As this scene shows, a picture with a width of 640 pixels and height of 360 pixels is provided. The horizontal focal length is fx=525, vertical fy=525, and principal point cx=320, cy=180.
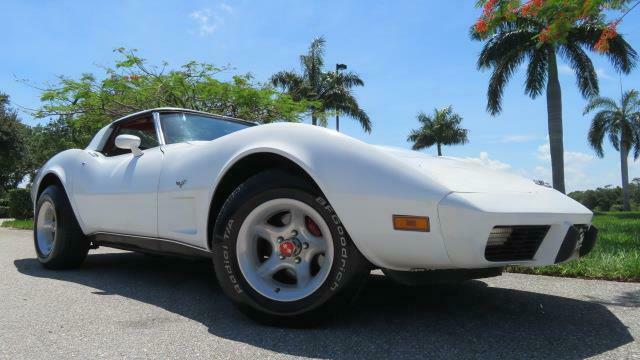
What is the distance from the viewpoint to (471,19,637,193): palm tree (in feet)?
70.4

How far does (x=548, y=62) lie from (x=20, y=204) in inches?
865

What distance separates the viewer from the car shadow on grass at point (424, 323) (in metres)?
2.23

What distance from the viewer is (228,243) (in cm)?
273

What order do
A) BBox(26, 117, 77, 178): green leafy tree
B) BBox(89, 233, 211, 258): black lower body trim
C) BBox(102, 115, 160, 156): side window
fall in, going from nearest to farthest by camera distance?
BBox(89, 233, 211, 258): black lower body trim, BBox(102, 115, 160, 156): side window, BBox(26, 117, 77, 178): green leafy tree

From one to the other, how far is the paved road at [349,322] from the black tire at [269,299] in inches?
3.4

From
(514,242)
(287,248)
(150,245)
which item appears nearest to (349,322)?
(287,248)

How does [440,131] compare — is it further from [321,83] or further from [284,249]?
[284,249]

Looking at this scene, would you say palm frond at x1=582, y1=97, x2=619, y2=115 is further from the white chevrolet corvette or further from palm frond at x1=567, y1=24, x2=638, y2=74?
the white chevrolet corvette

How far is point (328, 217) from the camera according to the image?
8.11 feet

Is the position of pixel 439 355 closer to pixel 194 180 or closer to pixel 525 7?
pixel 194 180

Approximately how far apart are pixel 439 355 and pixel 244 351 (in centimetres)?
82

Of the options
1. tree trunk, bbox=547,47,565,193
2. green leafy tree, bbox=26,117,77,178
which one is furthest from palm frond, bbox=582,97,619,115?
green leafy tree, bbox=26,117,77,178

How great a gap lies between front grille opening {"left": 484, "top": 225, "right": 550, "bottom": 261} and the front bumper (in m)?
0.02

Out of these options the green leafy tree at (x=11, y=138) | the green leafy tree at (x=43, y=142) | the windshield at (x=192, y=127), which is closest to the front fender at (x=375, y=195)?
the windshield at (x=192, y=127)
